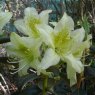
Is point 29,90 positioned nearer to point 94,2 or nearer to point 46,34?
point 46,34

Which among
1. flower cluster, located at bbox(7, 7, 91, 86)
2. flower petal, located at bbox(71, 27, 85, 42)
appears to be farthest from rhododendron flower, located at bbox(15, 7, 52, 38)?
flower petal, located at bbox(71, 27, 85, 42)

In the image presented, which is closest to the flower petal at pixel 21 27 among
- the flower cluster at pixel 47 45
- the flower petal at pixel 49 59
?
the flower cluster at pixel 47 45

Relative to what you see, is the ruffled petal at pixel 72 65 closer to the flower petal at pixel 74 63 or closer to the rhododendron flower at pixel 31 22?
the flower petal at pixel 74 63

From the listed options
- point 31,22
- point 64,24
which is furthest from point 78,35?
point 31,22

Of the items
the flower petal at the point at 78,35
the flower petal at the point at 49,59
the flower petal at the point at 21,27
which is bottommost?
the flower petal at the point at 49,59

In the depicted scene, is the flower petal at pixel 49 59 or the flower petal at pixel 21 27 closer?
the flower petal at pixel 49 59

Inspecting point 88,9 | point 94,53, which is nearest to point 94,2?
point 88,9

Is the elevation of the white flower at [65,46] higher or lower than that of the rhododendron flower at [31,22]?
lower

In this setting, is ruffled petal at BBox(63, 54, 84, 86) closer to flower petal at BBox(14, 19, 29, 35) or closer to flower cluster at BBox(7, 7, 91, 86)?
flower cluster at BBox(7, 7, 91, 86)

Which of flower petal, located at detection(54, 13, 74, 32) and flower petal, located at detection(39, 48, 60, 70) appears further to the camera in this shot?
flower petal, located at detection(54, 13, 74, 32)
